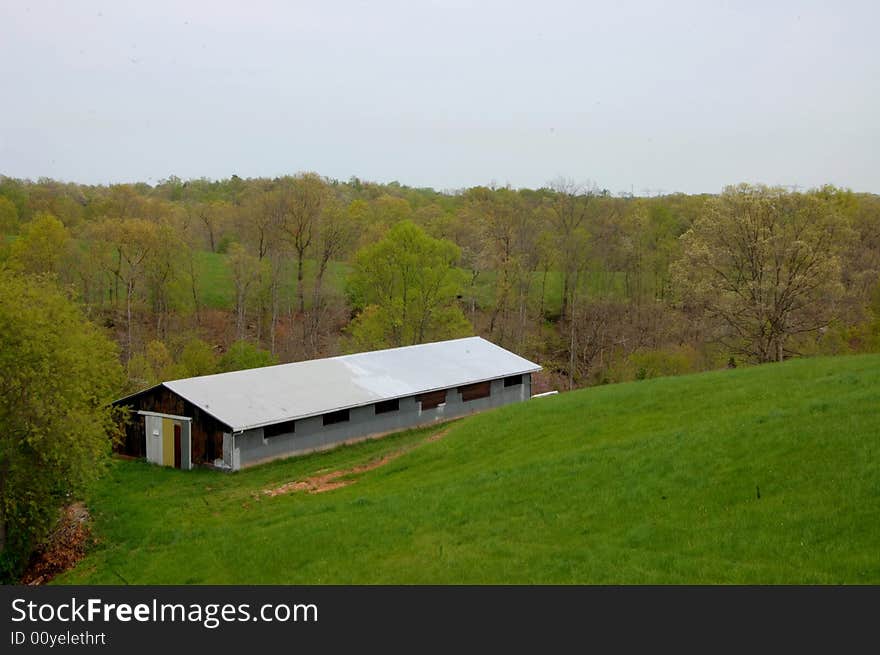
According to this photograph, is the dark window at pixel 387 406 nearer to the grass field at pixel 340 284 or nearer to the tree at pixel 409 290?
the tree at pixel 409 290

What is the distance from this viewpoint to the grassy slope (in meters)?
13.7

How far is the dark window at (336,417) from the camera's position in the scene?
104 ft

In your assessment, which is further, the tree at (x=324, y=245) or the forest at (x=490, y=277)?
the tree at (x=324, y=245)

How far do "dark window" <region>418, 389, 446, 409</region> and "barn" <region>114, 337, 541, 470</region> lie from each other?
0.15 ft

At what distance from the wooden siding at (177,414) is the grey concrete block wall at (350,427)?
0.67m

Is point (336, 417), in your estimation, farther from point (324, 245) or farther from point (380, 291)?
point (324, 245)

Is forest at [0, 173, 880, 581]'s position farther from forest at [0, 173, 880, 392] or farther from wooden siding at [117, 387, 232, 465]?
wooden siding at [117, 387, 232, 465]

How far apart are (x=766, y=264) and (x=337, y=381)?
73.6ft

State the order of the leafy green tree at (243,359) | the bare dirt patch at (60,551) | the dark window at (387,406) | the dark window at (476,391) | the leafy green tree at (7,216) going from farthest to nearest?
the leafy green tree at (7,216) < the leafy green tree at (243,359) < the dark window at (476,391) < the dark window at (387,406) < the bare dirt patch at (60,551)

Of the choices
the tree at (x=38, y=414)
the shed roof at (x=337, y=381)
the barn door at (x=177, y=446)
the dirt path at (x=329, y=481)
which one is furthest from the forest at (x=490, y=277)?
the tree at (x=38, y=414)

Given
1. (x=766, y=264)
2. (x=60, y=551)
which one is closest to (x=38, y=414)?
(x=60, y=551)

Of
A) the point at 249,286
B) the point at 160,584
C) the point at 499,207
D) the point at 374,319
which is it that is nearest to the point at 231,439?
the point at 160,584

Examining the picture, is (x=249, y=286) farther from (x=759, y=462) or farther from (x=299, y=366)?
(x=759, y=462)

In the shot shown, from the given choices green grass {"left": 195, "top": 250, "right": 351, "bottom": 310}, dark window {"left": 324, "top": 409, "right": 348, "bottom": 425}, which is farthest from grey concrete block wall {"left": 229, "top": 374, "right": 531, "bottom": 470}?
green grass {"left": 195, "top": 250, "right": 351, "bottom": 310}
